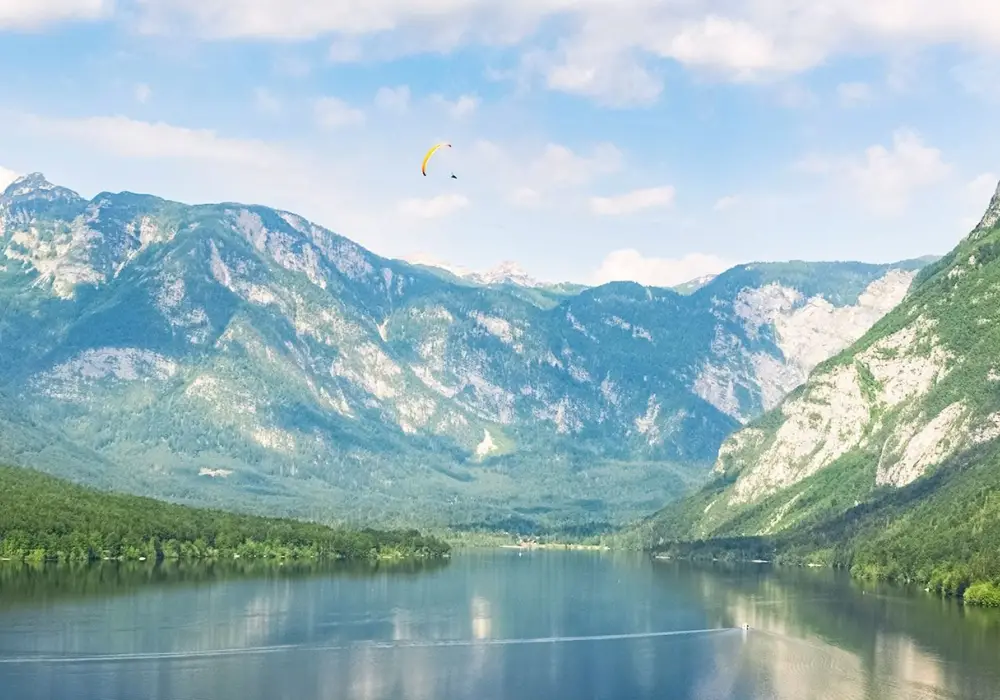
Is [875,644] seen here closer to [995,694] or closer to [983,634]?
[983,634]

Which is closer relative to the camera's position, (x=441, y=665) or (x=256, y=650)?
(x=441, y=665)

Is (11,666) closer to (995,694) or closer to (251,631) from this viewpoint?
(251,631)

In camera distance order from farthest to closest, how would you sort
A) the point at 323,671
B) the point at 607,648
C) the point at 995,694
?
the point at 607,648 → the point at 323,671 → the point at 995,694

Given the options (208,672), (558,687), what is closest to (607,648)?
(558,687)

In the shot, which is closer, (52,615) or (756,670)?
(756,670)

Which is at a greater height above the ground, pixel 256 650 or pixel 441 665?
pixel 256 650

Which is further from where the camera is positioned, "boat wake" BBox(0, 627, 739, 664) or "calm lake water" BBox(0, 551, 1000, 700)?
"boat wake" BBox(0, 627, 739, 664)

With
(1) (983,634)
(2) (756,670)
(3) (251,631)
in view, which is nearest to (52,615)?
(3) (251,631)

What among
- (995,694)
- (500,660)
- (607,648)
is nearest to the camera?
(995,694)

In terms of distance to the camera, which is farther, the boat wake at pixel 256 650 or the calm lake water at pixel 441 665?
the boat wake at pixel 256 650
